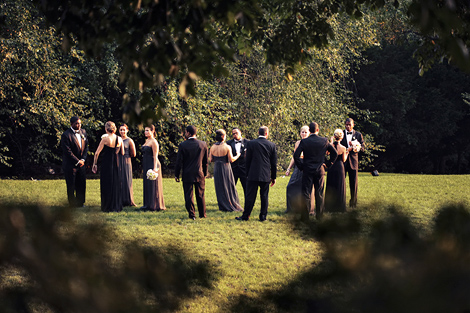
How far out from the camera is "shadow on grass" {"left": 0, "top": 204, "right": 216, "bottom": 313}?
1398 mm

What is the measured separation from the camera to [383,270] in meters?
1.28

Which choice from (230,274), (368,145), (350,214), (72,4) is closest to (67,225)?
(350,214)

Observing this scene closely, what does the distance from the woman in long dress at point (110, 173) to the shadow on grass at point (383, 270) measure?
460 inches

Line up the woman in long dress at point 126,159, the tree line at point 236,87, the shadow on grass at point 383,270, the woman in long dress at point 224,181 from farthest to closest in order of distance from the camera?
the tree line at point 236,87
the woman in long dress at point 126,159
the woman in long dress at point 224,181
the shadow on grass at point 383,270

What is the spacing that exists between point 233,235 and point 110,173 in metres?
4.28

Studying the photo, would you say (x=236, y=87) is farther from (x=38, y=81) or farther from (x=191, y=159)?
(x=191, y=159)

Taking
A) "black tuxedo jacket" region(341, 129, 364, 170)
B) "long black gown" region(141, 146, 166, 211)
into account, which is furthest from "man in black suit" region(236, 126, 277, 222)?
"long black gown" region(141, 146, 166, 211)

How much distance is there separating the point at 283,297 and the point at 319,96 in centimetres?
2318

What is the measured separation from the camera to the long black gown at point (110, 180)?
12906mm

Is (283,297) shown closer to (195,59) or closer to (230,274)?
(195,59)

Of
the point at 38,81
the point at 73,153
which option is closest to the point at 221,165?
the point at 73,153

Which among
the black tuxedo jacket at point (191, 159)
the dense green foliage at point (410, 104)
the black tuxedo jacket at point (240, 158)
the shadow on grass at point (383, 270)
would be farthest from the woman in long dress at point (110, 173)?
the dense green foliage at point (410, 104)

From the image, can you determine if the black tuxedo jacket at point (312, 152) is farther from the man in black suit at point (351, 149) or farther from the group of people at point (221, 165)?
the man in black suit at point (351, 149)

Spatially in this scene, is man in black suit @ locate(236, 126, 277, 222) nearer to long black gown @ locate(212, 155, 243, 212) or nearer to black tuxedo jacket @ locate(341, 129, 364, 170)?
long black gown @ locate(212, 155, 243, 212)
